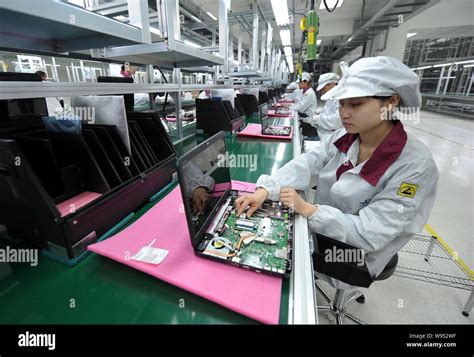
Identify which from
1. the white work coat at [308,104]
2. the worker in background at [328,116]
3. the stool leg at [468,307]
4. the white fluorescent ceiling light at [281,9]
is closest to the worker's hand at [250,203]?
the stool leg at [468,307]

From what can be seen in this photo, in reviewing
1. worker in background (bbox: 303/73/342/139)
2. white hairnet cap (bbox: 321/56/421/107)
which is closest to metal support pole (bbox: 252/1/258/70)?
worker in background (bbox: 303/73/342/139)

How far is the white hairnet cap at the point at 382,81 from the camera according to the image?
78cm

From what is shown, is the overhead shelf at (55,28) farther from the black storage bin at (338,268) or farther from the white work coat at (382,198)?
the black storage bin at (338,268)

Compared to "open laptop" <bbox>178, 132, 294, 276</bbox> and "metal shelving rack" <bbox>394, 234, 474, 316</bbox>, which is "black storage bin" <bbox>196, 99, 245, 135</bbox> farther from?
"metal shelving rack" <bbox>394, 234, 474, 316</bbox>

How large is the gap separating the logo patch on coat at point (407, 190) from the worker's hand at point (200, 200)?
0.68 metres

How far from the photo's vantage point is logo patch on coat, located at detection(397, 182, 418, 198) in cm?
79

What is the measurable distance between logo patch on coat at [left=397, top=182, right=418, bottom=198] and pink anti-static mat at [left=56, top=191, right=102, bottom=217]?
41.5 inches

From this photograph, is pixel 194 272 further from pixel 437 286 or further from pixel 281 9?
pixel 281 9

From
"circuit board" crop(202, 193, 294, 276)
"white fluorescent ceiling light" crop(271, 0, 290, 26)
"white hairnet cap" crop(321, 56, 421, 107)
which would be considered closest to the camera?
"circuit board" crop(202, 193, 294, 276)

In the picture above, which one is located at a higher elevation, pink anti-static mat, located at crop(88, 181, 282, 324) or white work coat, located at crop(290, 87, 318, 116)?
white work coat, located at crop(290, 87, 318, 116)

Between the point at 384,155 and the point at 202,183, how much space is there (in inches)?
27.1
